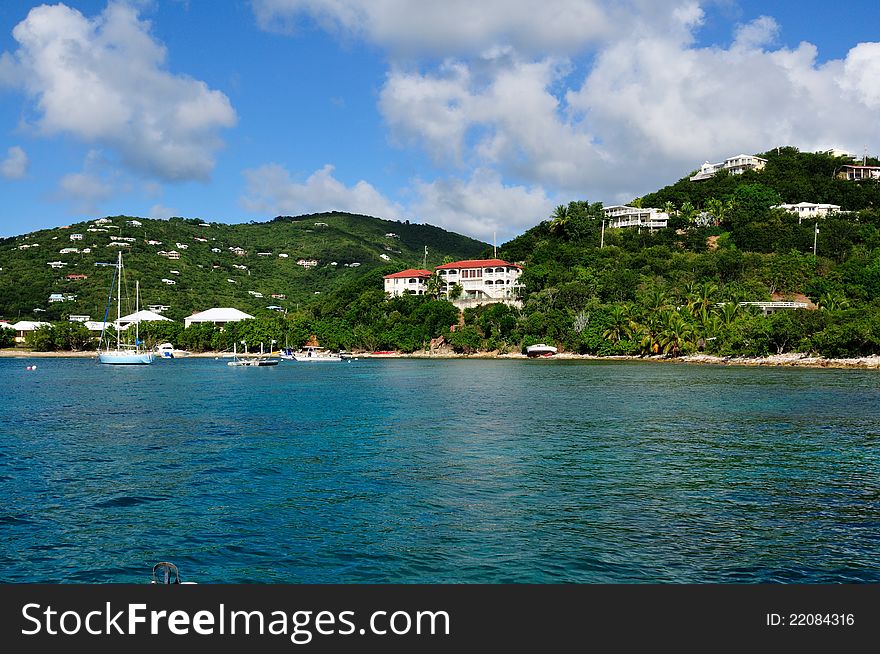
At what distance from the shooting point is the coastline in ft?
227

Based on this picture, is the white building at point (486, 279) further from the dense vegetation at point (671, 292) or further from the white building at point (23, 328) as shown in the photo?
the white building at point (23, 328)

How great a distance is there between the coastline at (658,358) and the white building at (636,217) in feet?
146

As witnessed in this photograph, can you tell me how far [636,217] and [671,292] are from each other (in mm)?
42437

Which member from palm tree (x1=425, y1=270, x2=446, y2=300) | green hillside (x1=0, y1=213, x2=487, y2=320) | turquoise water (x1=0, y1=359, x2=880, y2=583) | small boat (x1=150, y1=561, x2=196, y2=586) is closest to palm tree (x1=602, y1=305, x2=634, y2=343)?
palm tree (x1=425, y1=270, x2=446, y2=300)

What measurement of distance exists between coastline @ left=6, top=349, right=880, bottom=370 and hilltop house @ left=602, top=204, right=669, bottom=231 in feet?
146

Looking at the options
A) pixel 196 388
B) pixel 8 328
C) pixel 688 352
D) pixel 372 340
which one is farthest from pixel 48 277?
pixel 688 352

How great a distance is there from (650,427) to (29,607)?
2580 centimetres

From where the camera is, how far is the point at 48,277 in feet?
475

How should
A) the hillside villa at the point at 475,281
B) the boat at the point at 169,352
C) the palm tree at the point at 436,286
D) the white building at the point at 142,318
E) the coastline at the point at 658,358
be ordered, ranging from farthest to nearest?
the white building at the point at 142,318 → the palm tree at the point at 436,286 → the hillside villa at the point at 475,281 → the boat at the point at 169,352 → the coastline at the point at 658,358

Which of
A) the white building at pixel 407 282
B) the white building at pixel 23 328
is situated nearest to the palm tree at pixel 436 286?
the white building at pixel 407 282

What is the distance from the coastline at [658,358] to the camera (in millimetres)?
69250

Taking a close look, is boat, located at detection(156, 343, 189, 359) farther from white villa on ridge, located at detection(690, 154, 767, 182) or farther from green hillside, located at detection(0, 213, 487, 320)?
white villa on ridge, located at detection(690, 154, 767, 182)

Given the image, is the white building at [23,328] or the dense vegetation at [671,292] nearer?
the dense vegetation at [671,292]

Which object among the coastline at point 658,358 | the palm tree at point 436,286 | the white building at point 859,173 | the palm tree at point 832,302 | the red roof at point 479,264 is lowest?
the coastline at point 658,358
